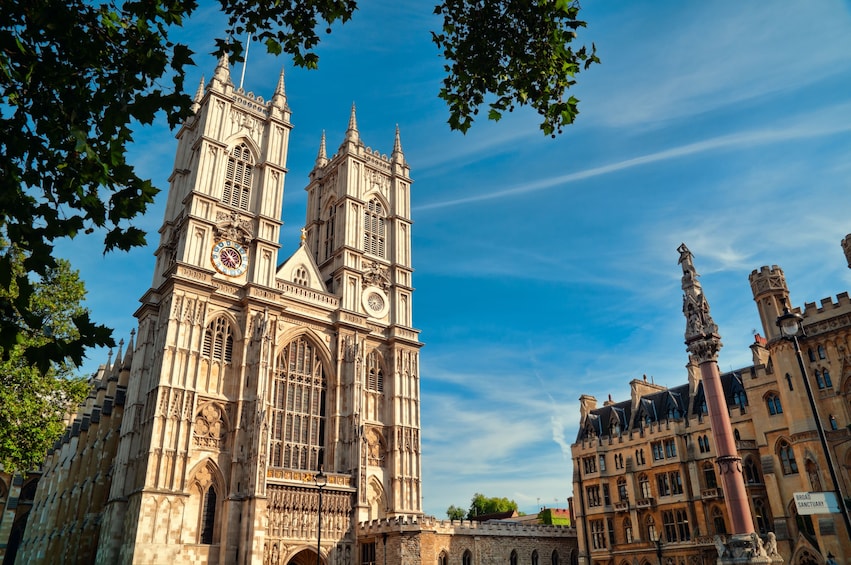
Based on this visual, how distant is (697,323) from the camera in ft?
78.0

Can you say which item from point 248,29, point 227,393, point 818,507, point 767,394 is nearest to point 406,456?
point 227,393

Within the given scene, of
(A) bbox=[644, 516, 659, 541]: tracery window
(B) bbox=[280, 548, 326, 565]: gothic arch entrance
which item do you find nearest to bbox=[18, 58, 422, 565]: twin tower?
(B) bbox=[280, 548, 326, 565]: gothic arch entrance

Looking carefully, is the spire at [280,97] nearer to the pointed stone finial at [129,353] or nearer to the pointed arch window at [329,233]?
the pointed arch window at [329,233]

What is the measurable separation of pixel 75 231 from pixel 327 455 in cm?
3396

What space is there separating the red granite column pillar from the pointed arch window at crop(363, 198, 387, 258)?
27.1 m

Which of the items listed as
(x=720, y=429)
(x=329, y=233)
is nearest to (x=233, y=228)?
(x=329, y=233)

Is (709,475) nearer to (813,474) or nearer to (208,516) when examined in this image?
(813,474)

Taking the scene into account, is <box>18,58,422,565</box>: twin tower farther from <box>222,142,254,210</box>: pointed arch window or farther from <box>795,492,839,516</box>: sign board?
<box>795,492,839,516</box>: sign board

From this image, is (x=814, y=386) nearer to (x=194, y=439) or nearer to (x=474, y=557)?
(x=474, y=557)

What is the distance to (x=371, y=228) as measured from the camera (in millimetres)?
49406

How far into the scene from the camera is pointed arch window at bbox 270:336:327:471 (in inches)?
1510

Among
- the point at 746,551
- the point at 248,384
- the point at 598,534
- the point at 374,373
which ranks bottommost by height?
the point at 746,551

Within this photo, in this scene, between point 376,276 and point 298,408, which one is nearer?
point 298,408

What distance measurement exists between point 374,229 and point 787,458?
31.7 metres
